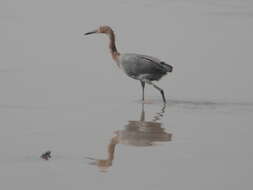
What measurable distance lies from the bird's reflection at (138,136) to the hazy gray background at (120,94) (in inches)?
4.4

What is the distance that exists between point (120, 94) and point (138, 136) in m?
3.62

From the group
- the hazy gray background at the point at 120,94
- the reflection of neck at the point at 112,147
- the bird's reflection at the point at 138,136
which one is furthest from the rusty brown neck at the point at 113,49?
the reflection of neck at the point at 112,147

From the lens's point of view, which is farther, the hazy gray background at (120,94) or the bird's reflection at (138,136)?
the bird's reflection at (138,136)

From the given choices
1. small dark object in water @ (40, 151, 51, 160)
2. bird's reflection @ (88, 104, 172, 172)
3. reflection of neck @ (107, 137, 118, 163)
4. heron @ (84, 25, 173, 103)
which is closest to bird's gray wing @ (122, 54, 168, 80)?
heron @ (84, 25, 173, 103)

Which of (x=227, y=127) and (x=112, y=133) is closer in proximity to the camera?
(x=112, y=133)

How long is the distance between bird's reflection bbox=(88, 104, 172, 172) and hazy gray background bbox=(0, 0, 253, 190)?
112 millimetres

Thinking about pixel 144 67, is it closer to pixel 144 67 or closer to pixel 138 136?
pixel 144 67

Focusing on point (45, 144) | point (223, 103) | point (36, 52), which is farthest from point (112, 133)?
point (36, 52)

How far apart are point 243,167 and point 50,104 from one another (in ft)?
15.2

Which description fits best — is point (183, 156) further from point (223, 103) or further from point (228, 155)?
point (223, 103)

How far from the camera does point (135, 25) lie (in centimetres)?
2219

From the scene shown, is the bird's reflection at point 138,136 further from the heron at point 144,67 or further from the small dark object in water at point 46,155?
the heron at point 144,67

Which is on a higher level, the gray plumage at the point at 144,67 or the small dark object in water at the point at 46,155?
the gray plumage at the point at 144,67

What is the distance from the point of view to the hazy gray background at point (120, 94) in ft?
30.6
